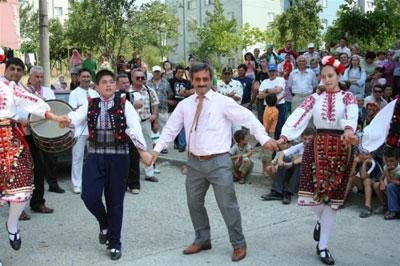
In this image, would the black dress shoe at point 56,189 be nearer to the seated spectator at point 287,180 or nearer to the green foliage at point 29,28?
the seated spectator at point 287,180

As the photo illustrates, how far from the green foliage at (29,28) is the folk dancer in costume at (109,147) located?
102 feet

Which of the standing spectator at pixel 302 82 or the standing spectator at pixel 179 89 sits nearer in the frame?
the standing spectator at pixel 302 82

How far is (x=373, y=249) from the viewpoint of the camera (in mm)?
5434

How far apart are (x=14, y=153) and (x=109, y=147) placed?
0.89 meters

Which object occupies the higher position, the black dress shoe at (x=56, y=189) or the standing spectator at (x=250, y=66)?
the standing spectator at (x=250, y=66)

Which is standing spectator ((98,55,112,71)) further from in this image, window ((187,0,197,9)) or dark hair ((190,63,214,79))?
window ((187,0,197,9))

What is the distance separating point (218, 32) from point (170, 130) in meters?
33.7

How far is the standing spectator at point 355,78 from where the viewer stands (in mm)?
11086

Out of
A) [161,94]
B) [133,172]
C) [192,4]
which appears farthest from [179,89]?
[192,4]

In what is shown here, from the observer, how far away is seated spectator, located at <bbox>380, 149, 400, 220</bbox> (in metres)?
6.50

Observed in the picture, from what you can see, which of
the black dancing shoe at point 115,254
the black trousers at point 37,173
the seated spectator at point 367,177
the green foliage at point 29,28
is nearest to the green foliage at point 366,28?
the seated spectator at point 367,177

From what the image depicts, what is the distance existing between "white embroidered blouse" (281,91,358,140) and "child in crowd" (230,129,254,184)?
339 centimetres

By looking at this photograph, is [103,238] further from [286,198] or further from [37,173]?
[286,198]

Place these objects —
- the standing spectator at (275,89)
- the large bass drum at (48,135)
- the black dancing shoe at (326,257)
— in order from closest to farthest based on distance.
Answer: the black dancing shoe at (326,257) → the large bass drum at (48,135) → the standing spectator at (275,89)
